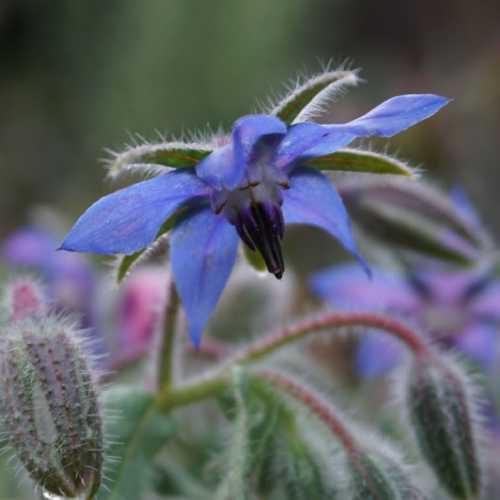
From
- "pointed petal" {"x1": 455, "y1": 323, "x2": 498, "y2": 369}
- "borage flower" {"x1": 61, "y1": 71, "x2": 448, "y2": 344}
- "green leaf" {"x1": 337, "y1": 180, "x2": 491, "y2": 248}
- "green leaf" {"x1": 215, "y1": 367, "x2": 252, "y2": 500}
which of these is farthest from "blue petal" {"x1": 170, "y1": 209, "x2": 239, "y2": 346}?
"pointed petal" {"x1": 455, "y1": 323, "x2": 498, "y2": 369}

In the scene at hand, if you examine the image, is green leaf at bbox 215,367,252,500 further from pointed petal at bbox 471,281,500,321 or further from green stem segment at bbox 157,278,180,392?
pointed petal at bbox 471,281,500,321

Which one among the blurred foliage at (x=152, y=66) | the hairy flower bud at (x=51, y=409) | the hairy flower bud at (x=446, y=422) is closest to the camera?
the hairy flower bud at (x=51, y=409)

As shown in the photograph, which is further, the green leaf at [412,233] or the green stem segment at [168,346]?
the green leaf at [412,233]

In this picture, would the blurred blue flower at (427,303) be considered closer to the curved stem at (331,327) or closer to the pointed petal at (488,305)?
the pointed petal at (488,305)

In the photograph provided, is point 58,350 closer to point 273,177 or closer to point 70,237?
point 70,237

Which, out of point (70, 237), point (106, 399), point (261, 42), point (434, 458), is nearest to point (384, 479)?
point (434, 458)

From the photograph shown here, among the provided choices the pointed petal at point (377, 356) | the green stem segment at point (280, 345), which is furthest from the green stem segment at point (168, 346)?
the pointed petal at point (377, 356)
